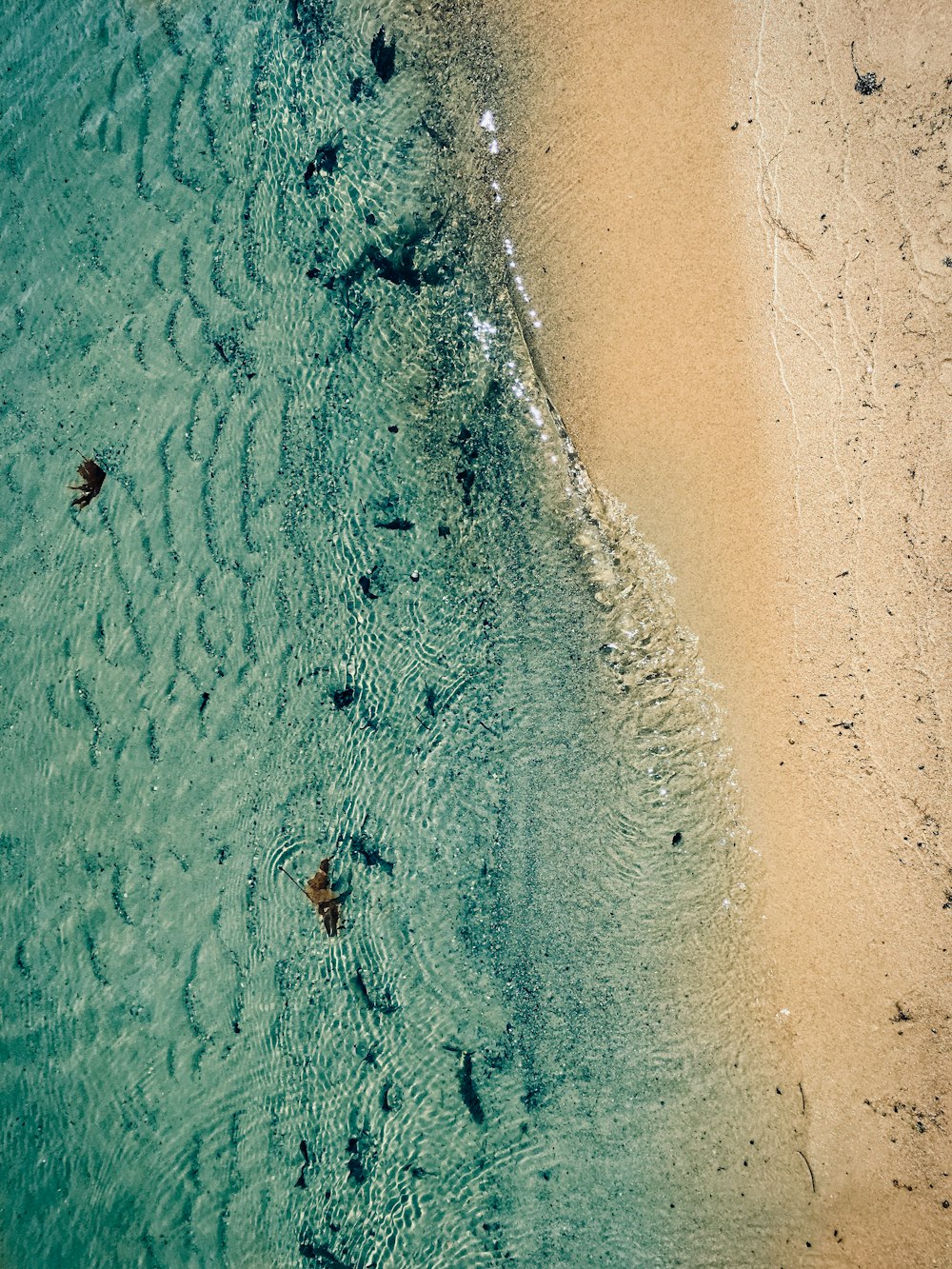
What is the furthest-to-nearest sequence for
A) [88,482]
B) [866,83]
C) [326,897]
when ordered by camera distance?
[88,482] < [326,897] < [866,83]

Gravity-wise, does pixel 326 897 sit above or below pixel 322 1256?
above

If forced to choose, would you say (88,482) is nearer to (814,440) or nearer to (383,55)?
(383,55)

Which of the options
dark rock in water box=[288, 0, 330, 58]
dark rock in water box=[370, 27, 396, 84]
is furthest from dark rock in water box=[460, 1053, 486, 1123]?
dark rock in water box=[288, 0, 330, 58]

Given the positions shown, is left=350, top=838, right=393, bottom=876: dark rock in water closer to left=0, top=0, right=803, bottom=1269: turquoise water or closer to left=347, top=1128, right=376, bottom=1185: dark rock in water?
left=0, top=0, right=803, bottom=1269: turquoise water

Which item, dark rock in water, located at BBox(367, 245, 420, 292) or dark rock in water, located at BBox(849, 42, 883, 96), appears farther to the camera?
dark rock in water, located at BBox(367, 245, 420, 292)

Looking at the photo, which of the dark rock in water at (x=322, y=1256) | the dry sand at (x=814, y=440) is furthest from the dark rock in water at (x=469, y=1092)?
the dry sand at (x=814, y=440)

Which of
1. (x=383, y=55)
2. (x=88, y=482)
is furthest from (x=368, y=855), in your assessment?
(x=383, y=55)

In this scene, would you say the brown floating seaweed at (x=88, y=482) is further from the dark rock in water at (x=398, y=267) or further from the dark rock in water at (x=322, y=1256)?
the dark rock in water at (x=322, y=1256)
